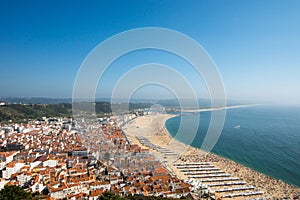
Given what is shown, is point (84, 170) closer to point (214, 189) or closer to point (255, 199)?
point (214, 189)

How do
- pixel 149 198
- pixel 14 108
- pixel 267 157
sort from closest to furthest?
1. pixel 149 198
2. pixel 267 157
3. pixel 14 108

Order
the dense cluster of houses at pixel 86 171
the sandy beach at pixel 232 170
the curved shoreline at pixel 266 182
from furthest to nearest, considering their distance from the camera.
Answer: the sandy beach at pixel 232 170 < the curved shoreline at pixel 266 182 < the dense cluster of houses at pixel 86 171

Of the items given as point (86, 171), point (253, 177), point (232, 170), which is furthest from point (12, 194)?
point (253, 177)

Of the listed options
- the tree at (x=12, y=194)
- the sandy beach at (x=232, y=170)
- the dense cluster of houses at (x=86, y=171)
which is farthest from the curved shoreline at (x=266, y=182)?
the tree at (x=12, y=194)

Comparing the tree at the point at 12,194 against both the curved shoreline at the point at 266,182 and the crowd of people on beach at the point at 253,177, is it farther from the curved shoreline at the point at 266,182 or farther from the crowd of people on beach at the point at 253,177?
the curved shoreline at the point at 266,182

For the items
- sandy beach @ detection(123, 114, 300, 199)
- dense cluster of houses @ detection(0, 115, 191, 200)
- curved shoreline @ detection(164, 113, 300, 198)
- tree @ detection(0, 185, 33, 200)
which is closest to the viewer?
tree @ detection(0, 185, 33, 200)

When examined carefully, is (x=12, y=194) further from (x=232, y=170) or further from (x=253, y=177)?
(x=253, y=177)

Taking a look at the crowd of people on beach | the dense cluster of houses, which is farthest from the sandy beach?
the dense cluster of houses

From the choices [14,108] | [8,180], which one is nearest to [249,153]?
[8,180]

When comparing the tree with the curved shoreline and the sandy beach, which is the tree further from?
the curved shoreline
